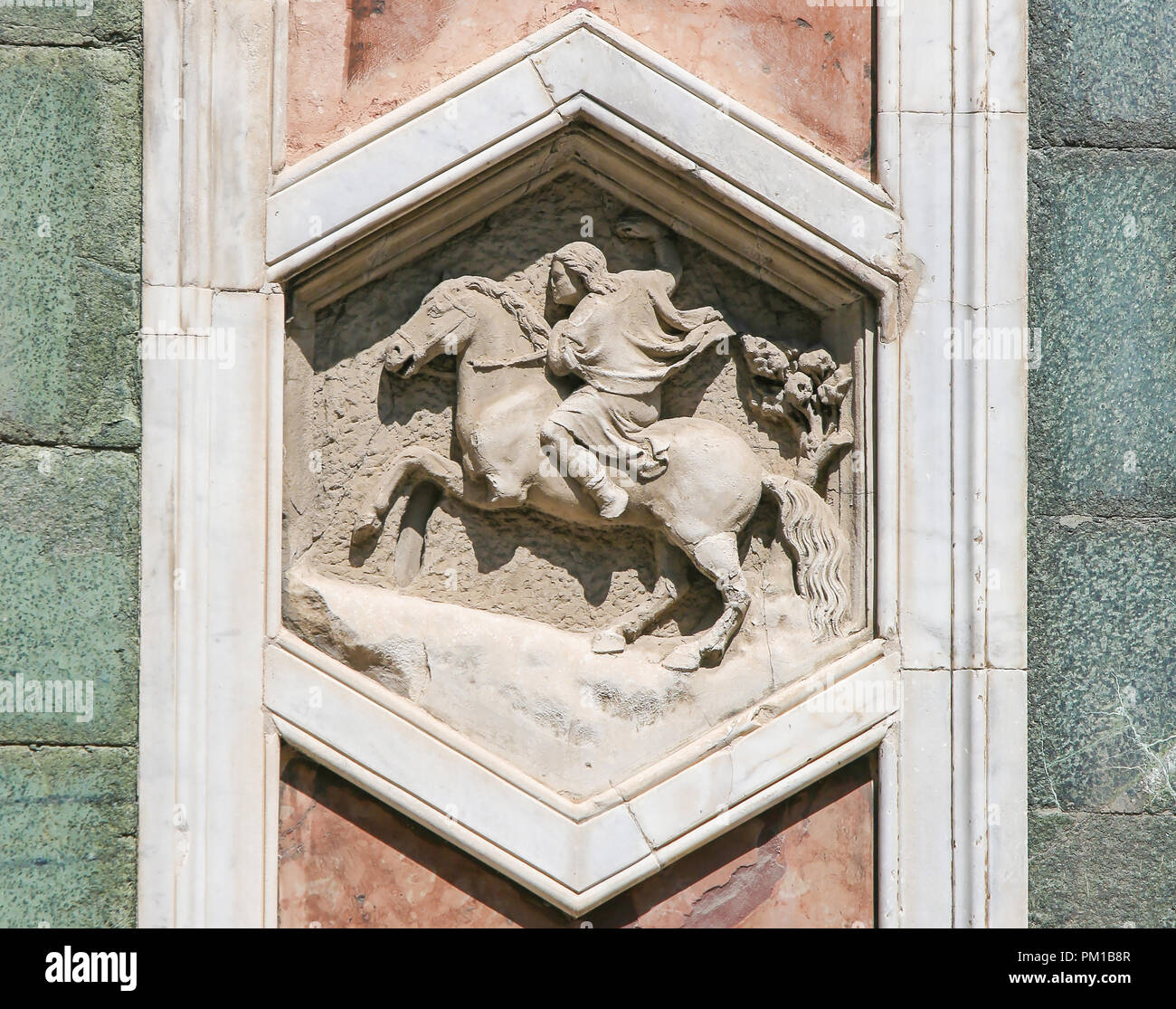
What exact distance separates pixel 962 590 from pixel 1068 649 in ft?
1.25

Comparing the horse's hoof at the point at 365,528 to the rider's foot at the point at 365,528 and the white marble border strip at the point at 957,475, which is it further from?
the white marble border strip at the point at 957,475

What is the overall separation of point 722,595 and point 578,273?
1.05 m

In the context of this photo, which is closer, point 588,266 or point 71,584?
point 71,584

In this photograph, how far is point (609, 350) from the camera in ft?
14.4

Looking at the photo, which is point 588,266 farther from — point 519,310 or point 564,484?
point 564,484

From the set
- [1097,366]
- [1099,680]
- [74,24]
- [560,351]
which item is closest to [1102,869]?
[1099,680]

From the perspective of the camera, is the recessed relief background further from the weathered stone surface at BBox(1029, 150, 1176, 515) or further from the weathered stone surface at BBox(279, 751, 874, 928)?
the weathered stone surface at BBox(1029, 150, 1176, 515)

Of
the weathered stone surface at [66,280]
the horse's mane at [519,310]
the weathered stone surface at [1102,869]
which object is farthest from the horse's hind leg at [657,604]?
the weathered stone surface at [66,280]

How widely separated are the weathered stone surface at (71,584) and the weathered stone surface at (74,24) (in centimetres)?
119

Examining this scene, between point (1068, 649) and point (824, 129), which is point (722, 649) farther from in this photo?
point (824, 129)

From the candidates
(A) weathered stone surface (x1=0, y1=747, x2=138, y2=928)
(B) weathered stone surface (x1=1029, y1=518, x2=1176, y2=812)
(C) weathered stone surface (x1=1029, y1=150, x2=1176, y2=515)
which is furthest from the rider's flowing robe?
(A) weathered stone surface (x1=0, y1=747, x2=138, y2=928)

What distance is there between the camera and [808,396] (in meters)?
4.40

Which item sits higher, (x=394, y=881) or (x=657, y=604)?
(x=657, y=604)

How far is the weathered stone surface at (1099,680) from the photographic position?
14.2ft
